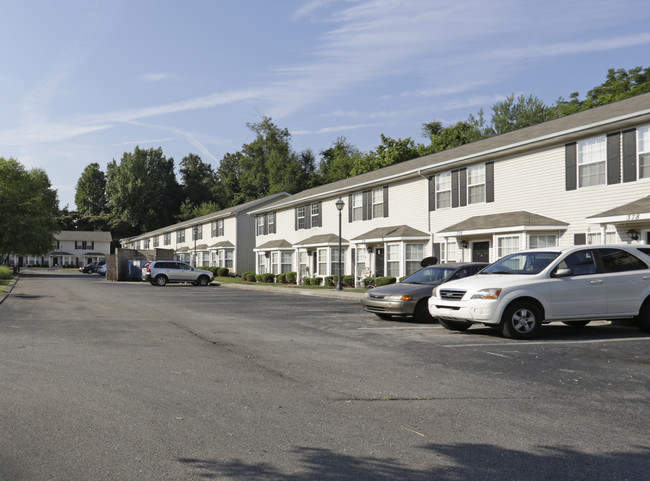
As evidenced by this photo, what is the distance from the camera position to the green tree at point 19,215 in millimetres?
51781

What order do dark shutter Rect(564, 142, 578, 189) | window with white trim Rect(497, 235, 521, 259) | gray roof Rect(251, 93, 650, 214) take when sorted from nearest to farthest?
gray roof Rect(251, 93, 650, 214) < dark shutter Rect(564, 142, 578, 189) < window with white trim Rect(497, 235, 521, 259)

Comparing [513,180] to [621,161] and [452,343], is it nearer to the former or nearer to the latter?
[621,161]

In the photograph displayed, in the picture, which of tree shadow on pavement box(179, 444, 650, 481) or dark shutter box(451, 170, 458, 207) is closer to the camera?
tree shadow on pavement box(179, 444, 650, 481)

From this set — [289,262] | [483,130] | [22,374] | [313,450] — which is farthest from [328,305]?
[483,130]

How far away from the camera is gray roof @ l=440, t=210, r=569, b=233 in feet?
64.3

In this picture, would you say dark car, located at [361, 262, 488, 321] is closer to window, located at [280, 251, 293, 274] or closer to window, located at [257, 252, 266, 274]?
window, located at [280, 251, 293, 274]

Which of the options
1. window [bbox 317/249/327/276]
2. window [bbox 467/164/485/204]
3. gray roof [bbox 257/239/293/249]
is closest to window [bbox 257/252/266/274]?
gray roof [bbox 257/239/293/249]

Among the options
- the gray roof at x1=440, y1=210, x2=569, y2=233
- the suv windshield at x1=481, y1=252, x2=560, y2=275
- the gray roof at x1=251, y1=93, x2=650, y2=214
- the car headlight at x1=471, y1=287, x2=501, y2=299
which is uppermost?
the gray roof at x1=251, y1=93, x2=650, y2=214

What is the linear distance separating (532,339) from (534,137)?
38.9 feet

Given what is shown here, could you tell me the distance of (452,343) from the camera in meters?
10.2

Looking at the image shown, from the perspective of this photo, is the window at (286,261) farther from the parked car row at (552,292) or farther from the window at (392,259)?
the parked car row at (552,292)

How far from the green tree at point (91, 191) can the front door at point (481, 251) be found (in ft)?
359

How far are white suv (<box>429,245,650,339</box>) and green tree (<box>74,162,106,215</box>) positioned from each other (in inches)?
4672

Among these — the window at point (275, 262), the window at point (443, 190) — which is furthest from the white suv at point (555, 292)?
the window at point (275, 262)
